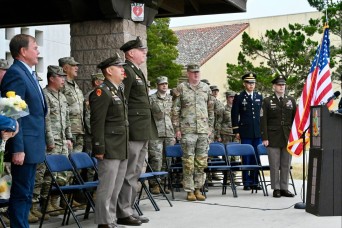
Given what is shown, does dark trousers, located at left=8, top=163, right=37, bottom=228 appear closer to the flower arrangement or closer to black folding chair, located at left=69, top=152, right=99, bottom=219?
the flower arrangement

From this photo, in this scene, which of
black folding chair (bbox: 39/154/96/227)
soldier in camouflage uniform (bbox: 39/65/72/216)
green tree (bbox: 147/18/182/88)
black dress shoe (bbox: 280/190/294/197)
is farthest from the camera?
green tree (bbox: 147/18/182/88)

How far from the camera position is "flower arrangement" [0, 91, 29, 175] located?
209 inches

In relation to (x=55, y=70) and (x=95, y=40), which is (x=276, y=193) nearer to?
(x=95, y=40)

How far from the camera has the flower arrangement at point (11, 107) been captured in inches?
209

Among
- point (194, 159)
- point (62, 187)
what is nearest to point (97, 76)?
point (194, 159)

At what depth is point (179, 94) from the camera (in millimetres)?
10078

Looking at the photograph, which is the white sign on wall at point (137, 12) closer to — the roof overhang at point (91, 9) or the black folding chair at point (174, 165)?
the roof overhang at point (91, 9)

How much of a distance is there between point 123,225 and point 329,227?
2.31m

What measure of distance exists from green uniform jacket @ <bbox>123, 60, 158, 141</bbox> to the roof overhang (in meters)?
2.11

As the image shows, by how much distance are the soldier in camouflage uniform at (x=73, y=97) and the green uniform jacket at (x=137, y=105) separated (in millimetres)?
1531

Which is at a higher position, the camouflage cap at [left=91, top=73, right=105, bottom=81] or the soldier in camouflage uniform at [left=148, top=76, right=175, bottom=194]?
the camouflage cap at [left=91, top=73, right=105, bottom=81]

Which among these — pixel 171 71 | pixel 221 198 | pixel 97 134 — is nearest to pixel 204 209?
pixel 221 198

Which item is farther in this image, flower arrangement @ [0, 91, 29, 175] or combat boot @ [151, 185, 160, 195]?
combat boot @ [151, 185, 160, 195]

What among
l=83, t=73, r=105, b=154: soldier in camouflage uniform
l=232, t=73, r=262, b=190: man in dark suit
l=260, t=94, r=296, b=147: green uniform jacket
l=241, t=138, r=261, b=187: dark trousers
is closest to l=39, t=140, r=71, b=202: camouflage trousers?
l=83, t=73, r=105, b=154: soldier in camouflage uniform
